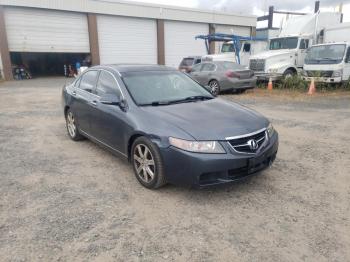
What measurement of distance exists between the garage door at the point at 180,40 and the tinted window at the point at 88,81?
24084 mm

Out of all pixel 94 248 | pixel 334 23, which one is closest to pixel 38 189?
pixel 94 248

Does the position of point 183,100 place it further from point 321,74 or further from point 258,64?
point 258,64

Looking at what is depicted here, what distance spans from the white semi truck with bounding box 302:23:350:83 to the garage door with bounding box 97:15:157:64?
15.8 metres

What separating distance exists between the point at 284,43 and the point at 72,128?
13.7 m

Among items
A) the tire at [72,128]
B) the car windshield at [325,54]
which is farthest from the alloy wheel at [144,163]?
the car windshield at [325,54]

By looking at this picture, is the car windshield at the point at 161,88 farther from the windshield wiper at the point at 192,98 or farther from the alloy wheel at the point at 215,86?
the alloy wheel at the point at 215,86

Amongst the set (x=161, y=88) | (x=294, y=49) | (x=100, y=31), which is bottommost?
(x=161, y=88)

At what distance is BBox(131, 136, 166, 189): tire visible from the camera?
3.64m

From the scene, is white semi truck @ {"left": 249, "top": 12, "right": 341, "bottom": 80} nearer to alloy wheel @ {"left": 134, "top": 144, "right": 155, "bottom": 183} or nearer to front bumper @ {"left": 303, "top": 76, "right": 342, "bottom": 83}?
front bumper @ {"left": 303, "top": 76, "right": 342, "bottom": 83}

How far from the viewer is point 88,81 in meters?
5.51

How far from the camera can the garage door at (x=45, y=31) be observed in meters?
22.0

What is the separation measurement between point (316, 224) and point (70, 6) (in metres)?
24.9

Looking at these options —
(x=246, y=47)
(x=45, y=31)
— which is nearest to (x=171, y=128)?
(x=246, y=47)

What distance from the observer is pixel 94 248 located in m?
2.80
